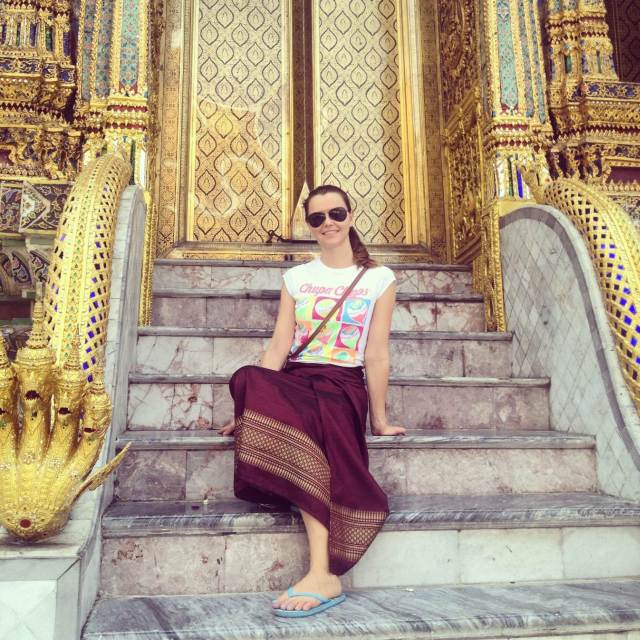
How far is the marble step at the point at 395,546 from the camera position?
1.83 m

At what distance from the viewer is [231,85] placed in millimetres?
4945

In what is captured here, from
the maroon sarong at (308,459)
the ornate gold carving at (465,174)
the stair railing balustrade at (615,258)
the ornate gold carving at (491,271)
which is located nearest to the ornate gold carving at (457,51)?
the ornate gold carving at (465,174)

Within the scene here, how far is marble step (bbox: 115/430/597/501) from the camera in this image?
2.12 m

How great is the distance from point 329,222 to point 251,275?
5.61ft

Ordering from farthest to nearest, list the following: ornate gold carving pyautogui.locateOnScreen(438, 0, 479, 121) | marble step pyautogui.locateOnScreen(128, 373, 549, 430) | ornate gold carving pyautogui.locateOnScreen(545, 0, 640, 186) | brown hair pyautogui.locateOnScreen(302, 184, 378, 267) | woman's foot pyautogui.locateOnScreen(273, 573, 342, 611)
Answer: ornate gold carving pyautogui.locateOnScreen(545, 0, 640, 186) < ornate gold carving pyautogui.locateOnScreen(438, 0, 479, 121) < marble step pyautogui.locateOnScreen(128, 373, 549, 430) < brown hair pyautogui.locateOnScreen(302, 184, 378, 267) < woman's foot pyautogui.locateOnScreen(273, 573, 342, 611)

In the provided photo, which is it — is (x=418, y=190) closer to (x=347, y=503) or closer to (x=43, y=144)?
(x=43, y=144)

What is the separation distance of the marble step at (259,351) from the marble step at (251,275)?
0.85m

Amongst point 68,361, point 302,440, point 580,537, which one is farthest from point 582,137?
point 68,361

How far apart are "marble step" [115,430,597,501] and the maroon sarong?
234mm

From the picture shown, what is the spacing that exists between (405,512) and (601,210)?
158 centimetres

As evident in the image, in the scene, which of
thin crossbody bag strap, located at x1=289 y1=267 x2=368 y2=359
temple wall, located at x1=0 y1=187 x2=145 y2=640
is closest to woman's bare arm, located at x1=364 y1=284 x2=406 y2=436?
thin crossbody bag strap, located at x1=289 y1=267 x2=368 y2=359

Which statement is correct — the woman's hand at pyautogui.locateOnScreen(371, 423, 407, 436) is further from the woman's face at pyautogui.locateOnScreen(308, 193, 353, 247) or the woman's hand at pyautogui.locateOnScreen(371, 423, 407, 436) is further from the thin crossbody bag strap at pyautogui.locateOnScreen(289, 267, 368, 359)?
the woman's face at pyautogui.locateOnScreen(308, 193, 353, 247)

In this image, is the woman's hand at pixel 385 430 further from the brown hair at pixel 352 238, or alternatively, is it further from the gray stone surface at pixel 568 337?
the gray stone surface at pixel 568 337

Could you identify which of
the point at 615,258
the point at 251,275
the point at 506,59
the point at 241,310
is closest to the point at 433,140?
the point at 506,59
